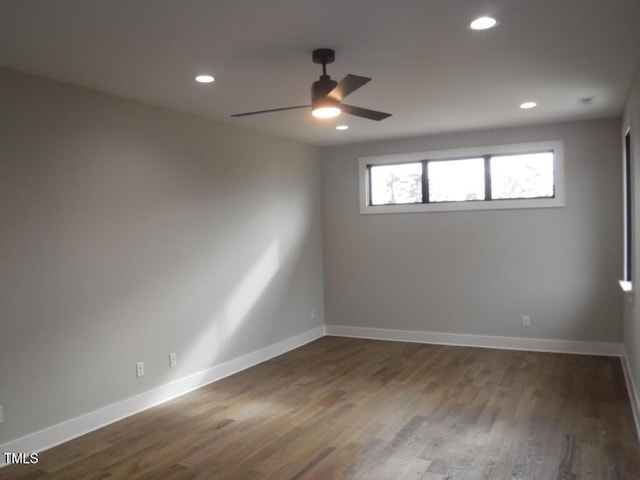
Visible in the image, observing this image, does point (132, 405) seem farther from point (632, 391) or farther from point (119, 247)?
point (632, 391)

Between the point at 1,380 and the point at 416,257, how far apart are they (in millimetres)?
4512

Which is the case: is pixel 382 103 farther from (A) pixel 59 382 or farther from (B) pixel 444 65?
(A) pixel 59 382

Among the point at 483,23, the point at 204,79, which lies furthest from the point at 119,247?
the point at 483,23

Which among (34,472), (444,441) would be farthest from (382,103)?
(34,472)

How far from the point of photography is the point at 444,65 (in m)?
3.41

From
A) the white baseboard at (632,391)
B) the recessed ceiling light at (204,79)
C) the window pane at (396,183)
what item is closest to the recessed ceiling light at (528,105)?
the window pane at (396,183)

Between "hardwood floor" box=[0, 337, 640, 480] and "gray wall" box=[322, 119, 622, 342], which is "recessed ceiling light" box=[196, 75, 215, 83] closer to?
"hardwood floor" box=[0, 337, 640, 480]

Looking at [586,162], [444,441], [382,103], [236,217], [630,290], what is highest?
[382,103]

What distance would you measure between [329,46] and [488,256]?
3771 millimetres

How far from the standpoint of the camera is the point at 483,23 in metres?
2.69

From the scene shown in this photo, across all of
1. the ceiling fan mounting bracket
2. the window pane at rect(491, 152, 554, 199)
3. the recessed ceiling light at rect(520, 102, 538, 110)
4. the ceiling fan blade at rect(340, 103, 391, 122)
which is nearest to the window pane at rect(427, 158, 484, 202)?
the window pane at rect(491, 152, 554, 199)

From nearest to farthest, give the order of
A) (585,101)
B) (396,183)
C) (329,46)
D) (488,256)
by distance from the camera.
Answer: (329,46) < (585,101) < (488,256) < (396,183)

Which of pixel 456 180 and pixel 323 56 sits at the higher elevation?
pixel 323 56

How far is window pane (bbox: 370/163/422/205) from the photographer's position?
21.1 feet
